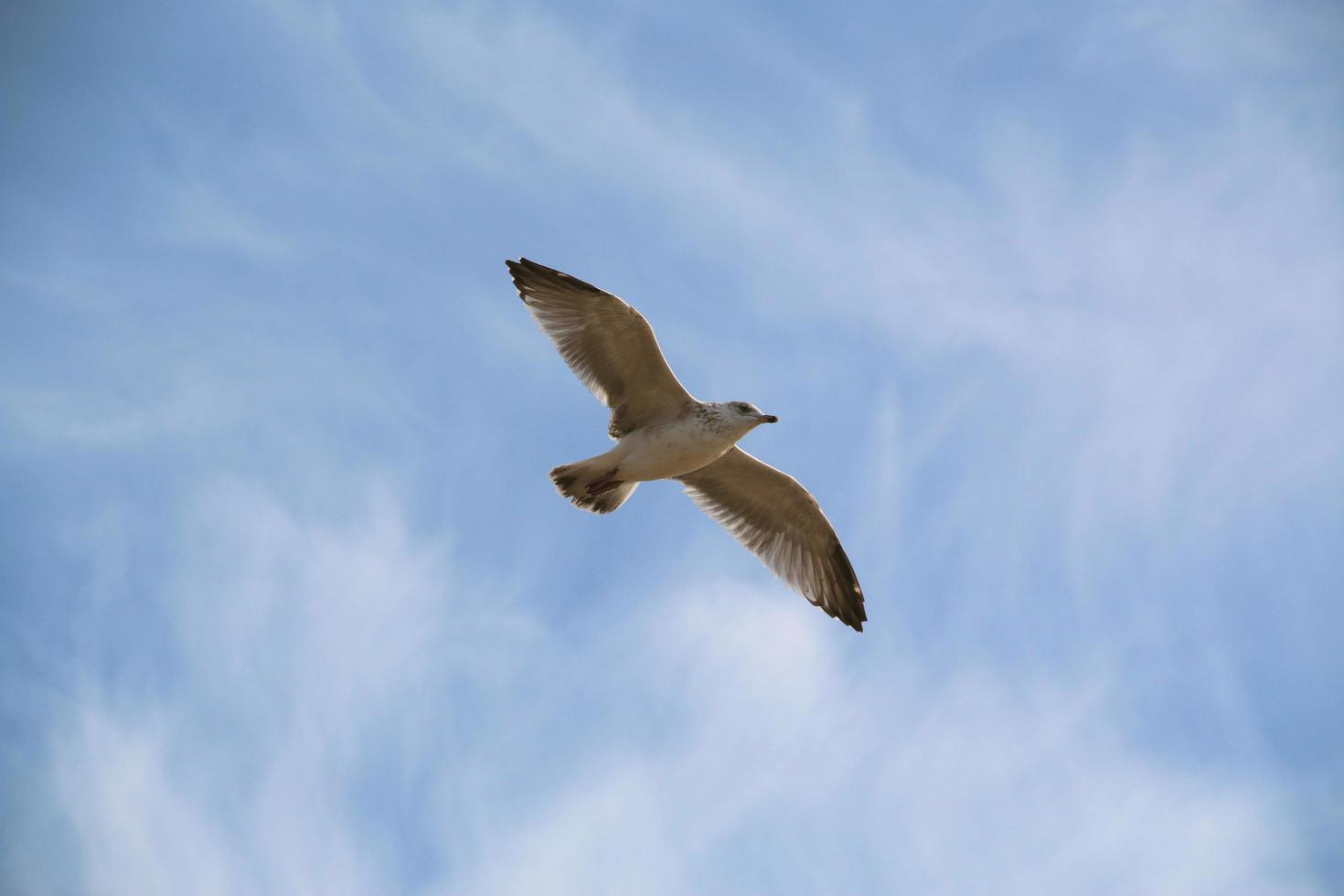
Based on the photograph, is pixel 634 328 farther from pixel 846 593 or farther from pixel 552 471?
pixel 846 593

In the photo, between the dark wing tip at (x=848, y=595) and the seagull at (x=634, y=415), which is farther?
the dark wing tip at (x=848, y=595)

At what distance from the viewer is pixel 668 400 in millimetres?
11242

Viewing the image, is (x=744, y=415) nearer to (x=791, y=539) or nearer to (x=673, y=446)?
(x=673, y=446)

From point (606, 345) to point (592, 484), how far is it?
1271 mm

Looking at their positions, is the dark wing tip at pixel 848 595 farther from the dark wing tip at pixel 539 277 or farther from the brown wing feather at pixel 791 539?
the dark wing tip at pixel 539 277

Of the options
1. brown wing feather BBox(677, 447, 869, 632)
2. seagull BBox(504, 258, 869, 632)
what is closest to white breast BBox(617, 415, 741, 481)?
seagull BBox(504, 258, 869, 632)

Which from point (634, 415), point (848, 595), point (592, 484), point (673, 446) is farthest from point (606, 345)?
point (848, 595)

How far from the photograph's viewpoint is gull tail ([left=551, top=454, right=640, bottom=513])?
11227 millimetres

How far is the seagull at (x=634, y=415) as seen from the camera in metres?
10.9

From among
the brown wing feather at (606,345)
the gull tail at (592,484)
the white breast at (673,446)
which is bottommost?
the gull tail at (592,484)

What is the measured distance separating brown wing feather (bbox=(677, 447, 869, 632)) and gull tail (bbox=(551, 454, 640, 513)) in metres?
0.97

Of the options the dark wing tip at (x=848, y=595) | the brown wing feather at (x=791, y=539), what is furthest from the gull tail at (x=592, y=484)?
the dark wing tip at (x=848, y=595)

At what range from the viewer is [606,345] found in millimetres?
11094

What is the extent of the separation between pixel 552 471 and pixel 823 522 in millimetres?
2738
